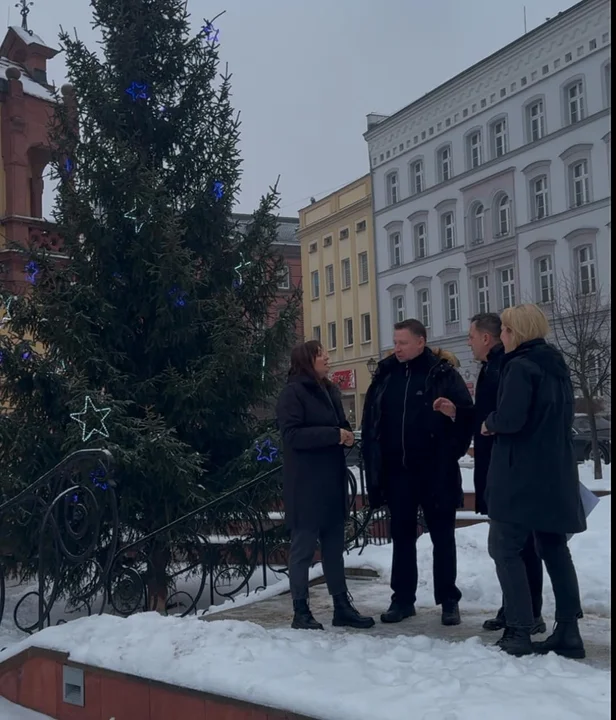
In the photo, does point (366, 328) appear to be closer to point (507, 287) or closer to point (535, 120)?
point (507, 287)

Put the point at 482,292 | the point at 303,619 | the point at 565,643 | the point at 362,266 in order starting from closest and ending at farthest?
the point at 565,643
the point at 303,619
the point at 482,292
the point at 362,266

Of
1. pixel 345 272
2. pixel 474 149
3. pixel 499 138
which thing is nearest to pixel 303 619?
pixel 499 138

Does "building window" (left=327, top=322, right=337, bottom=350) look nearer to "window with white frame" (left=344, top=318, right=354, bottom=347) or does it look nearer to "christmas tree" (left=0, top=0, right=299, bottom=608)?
"window with white frame" (left=344, top=318, right=354, bottom=347)

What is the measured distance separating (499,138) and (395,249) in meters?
8.74

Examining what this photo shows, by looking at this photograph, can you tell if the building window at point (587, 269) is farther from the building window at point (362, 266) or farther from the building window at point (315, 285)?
the building window at point (315, 285)

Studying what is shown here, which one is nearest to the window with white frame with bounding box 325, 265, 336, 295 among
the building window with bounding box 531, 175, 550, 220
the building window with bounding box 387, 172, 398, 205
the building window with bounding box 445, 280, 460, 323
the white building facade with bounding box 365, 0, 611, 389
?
the white building facade with bounding box 365, 0, 611, 389

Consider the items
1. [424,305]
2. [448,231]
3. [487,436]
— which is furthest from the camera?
[424,305]

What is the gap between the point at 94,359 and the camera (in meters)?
9.08

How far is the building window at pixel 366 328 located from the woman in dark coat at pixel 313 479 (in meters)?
42.7

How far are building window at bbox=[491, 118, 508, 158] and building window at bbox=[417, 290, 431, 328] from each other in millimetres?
7423

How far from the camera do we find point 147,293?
31.5ft

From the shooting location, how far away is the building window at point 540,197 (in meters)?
37.1

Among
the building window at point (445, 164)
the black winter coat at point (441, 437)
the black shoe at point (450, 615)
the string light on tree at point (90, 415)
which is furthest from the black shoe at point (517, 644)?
the building window at point (445, 164)

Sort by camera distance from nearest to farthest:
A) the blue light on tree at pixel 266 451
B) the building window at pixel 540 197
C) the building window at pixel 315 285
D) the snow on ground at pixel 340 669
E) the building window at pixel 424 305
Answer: the snow on ground at pixel 340 669, the blue light on tree at pixel 266 451, the building window at pixel 540 197, the building window at pixel 424 305, the building window at pixel 315 285
